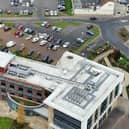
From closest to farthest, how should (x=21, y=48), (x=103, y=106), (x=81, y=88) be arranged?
(x=103, y=106)
(x=81, y=88)
(x=21, y=48)

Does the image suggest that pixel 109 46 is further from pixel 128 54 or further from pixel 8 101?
pixel 8 101

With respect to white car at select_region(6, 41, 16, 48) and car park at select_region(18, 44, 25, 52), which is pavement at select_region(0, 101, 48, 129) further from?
white car at select_region(6, 41, 16, 48)

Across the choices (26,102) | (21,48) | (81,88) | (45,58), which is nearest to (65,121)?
(81,88)

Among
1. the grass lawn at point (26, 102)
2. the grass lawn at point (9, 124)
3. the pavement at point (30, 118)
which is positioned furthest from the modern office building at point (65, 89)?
the grass lawn at point (9, 124)

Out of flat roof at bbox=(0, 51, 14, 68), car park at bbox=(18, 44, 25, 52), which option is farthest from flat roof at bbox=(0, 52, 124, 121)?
car park at bbox=(18, 44, 25, 52)

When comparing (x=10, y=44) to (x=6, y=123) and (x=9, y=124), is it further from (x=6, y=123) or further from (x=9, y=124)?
(x=9, y=124)

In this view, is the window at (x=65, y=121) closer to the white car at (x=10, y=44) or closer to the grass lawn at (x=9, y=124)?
the grass lawn at (x=9, y=124)
